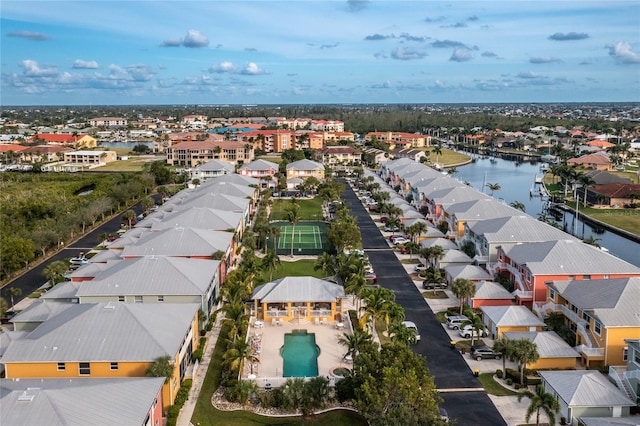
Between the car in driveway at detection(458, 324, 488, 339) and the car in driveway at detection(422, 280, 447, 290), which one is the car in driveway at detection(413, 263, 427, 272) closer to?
the car in driveway at detection(422, 280, 447, 290)

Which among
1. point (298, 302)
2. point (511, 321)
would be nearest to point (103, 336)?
point (298, 302)

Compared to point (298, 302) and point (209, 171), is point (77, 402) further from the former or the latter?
point (209, 171)

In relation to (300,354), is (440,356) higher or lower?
higher

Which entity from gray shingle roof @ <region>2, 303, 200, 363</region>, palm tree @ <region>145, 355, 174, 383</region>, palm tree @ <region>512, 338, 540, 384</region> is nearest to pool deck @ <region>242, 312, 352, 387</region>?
gray shingle roof @ <region>2, 303, 200, 363</region>

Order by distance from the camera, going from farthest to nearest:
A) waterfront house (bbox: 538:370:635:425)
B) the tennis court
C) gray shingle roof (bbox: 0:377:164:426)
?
the tennis court < waterfront house (bbox: 538:370:635:425) < gray shingle roof (bbox: 0:377:164:426)

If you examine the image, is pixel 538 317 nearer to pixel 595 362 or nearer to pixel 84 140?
pixel 595 362

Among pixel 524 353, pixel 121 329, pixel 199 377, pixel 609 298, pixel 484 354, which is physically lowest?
pixel 199 377
